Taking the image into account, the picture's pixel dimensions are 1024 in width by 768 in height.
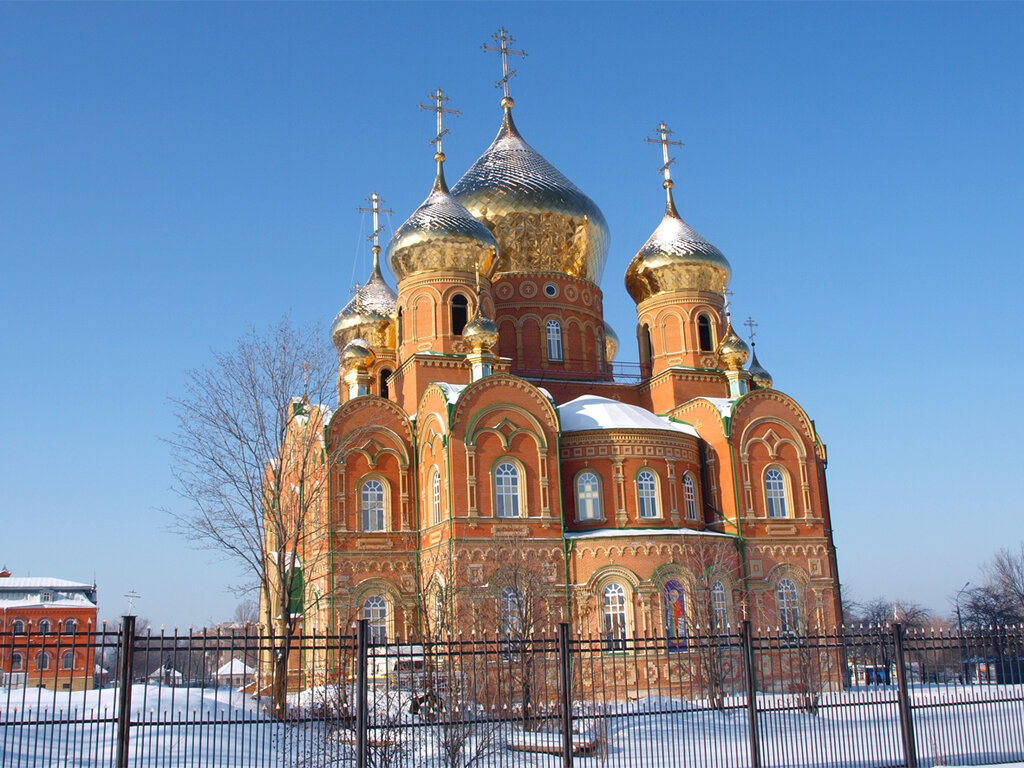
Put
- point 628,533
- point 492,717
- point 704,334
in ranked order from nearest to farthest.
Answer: point 492,717, point 628,533, point 704,334

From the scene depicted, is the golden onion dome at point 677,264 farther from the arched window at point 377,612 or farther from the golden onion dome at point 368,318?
the arched window at point 377,612

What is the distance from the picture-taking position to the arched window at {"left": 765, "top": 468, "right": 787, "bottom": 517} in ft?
87.3

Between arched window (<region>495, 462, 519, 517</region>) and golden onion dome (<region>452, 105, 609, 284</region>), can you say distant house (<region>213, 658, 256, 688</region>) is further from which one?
golden onion dome (<region>452, 105, 609, 284</region>)

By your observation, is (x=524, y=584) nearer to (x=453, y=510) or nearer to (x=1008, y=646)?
(x=453, y=510)

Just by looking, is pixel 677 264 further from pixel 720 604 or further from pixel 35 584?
pixel 35 584

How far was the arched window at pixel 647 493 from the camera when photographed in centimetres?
2503

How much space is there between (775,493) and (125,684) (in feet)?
67.3

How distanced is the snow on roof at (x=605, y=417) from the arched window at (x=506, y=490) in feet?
6.11

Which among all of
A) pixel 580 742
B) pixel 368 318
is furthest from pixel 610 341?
pixel 580 742

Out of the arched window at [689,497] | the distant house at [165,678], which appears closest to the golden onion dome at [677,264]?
the arched window at [689,497]

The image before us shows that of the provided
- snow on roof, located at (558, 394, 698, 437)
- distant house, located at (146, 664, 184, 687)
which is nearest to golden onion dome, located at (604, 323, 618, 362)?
snow on roof, located at (558, 394, 698, 437)

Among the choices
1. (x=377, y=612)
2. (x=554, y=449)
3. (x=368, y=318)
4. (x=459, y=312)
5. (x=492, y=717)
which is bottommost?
(x=492, y=717)

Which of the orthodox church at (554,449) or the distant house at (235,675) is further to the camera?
the distant house at (235,675)

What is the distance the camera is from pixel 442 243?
93.6 ft
